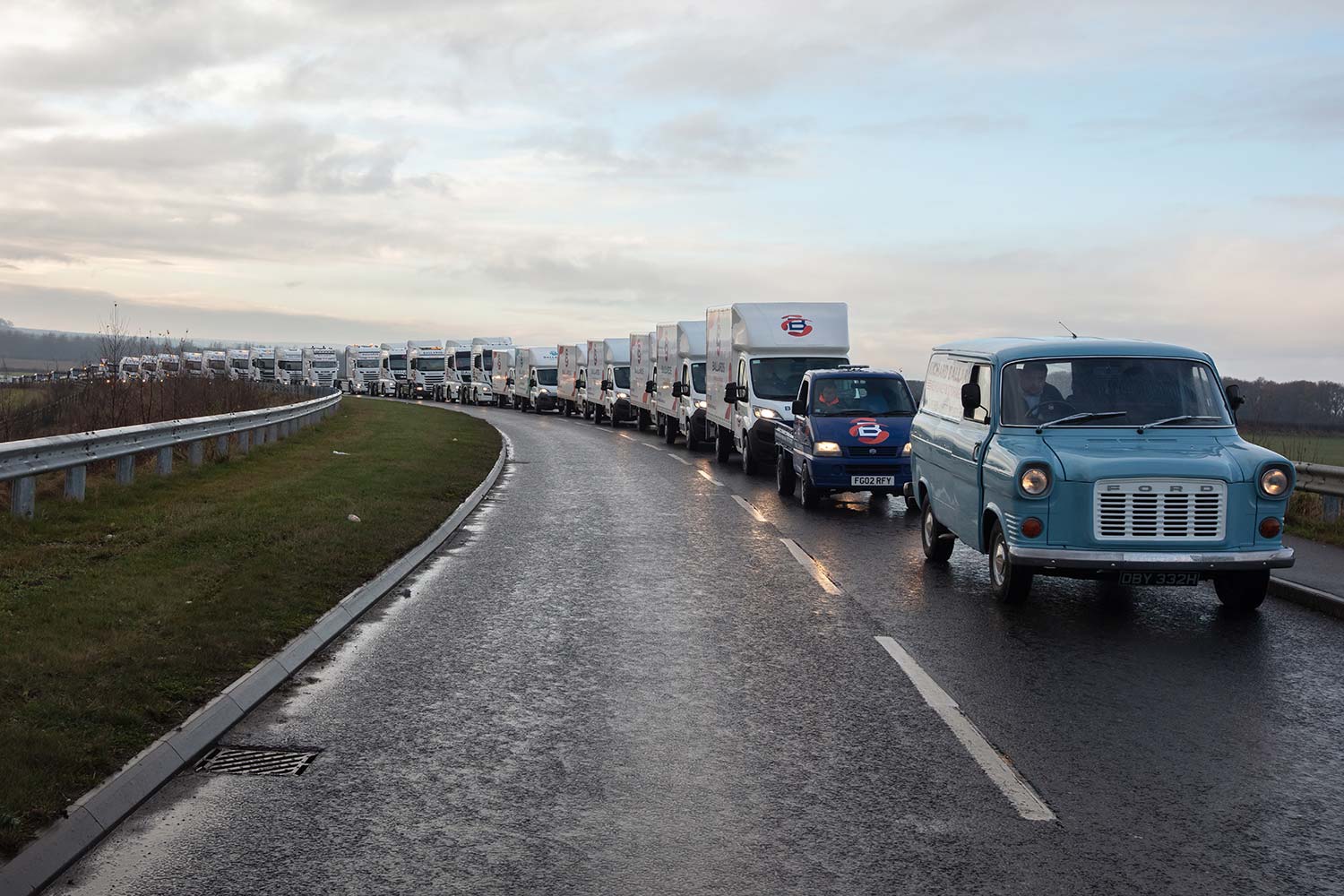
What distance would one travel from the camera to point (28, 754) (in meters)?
5.23

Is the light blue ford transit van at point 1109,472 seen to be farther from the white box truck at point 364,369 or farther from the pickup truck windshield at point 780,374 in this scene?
the white box truck at point 364,369

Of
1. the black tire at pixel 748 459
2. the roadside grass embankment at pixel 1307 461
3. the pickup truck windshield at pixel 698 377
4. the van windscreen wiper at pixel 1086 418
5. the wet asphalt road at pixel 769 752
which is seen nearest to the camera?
the wet asphalt road at pixel 769 752

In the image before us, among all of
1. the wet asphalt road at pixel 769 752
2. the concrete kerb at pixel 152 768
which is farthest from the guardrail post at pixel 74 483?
the concrete kerb at pixel 152 768

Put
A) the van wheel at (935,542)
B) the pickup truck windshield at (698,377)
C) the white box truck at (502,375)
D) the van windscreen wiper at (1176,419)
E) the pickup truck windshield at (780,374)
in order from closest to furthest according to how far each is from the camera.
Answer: the van windscreen wiper at (1176,419)
the van wheel at (935,542)
the pickup truck windshield at (780,374)
the pickup truck windshield at (698,377)
the white box truck at (502,375)

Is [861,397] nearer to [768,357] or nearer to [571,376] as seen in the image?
[768,357]

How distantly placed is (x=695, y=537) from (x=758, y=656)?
6.10m

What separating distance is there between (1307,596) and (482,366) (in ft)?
200

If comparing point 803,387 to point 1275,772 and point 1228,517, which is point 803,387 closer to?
point 1228,517

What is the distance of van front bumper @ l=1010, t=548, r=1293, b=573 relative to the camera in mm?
9016

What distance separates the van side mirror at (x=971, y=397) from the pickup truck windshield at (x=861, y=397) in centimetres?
701

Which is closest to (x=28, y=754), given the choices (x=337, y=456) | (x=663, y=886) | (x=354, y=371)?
(x=663, y=886)

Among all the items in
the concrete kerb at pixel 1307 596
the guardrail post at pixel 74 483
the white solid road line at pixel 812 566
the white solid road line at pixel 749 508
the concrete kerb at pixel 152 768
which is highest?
the guardrail post at pixel 74 483

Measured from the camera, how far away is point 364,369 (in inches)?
3398

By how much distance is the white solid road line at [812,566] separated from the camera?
10.7 meters
